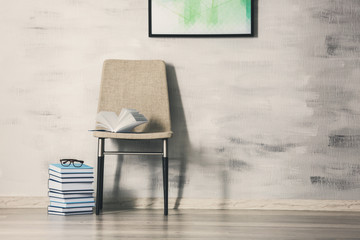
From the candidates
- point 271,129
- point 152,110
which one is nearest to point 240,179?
point 271,129

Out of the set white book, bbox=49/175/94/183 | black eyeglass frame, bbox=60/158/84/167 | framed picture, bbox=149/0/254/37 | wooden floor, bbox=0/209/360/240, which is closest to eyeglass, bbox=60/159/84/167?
black eyeglass frame, bbox=60/158/84/167

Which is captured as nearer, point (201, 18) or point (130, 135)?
point (130, 135)

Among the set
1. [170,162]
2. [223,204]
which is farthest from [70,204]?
[223,204]

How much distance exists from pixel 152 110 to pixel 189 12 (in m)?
0.70

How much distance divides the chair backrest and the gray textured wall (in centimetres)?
10

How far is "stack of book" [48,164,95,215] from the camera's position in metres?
2.45

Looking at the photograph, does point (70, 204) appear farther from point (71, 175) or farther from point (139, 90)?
point (139, 90)

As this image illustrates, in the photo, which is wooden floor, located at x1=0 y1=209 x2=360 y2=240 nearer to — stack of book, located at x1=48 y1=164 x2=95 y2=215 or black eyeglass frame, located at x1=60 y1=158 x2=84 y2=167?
stack of book, located at x1=48 y1=164 x2=95 y2=215

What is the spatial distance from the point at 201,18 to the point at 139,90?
63 cm

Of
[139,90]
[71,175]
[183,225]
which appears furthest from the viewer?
[139,90]

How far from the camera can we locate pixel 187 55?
2.81 metres

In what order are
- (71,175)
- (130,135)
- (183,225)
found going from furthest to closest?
(71,175), (130,135), (183,225)

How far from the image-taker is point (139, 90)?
2.73m

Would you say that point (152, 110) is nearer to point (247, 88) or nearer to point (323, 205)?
point (247, 88)
